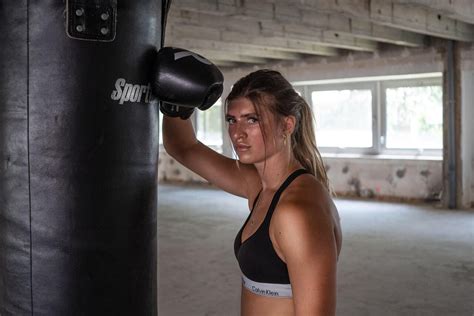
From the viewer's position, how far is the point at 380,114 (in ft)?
28.4

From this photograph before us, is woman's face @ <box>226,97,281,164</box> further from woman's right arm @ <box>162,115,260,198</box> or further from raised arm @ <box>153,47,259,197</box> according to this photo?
woman's right arm @ <box>162,115,260,198</box>

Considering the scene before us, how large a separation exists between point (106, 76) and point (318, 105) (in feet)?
27.8

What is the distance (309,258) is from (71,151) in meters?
0.57

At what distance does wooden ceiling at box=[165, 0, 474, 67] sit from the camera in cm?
520

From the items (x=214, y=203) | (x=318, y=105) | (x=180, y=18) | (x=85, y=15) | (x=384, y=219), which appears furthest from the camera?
(x=318, y=105)

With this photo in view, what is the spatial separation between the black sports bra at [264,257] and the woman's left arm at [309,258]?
96 millimetres

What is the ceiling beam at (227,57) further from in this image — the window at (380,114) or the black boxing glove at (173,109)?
the black boxing glove at (173,109)

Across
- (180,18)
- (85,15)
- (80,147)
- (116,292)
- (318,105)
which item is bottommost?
(116,292)

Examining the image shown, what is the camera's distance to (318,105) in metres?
9.45

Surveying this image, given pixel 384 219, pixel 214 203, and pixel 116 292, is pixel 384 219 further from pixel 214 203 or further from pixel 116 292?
pixel 116 292

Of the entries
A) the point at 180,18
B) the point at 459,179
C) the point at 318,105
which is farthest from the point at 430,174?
the point at 180,18

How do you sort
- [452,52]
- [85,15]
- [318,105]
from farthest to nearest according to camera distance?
1. [318,105]
2. [452,52]
3. [85,15]

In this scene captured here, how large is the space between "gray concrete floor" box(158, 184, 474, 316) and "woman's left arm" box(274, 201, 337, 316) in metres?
2.40

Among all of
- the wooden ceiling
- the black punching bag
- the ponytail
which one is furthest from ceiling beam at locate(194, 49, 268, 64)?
the black punching bag
